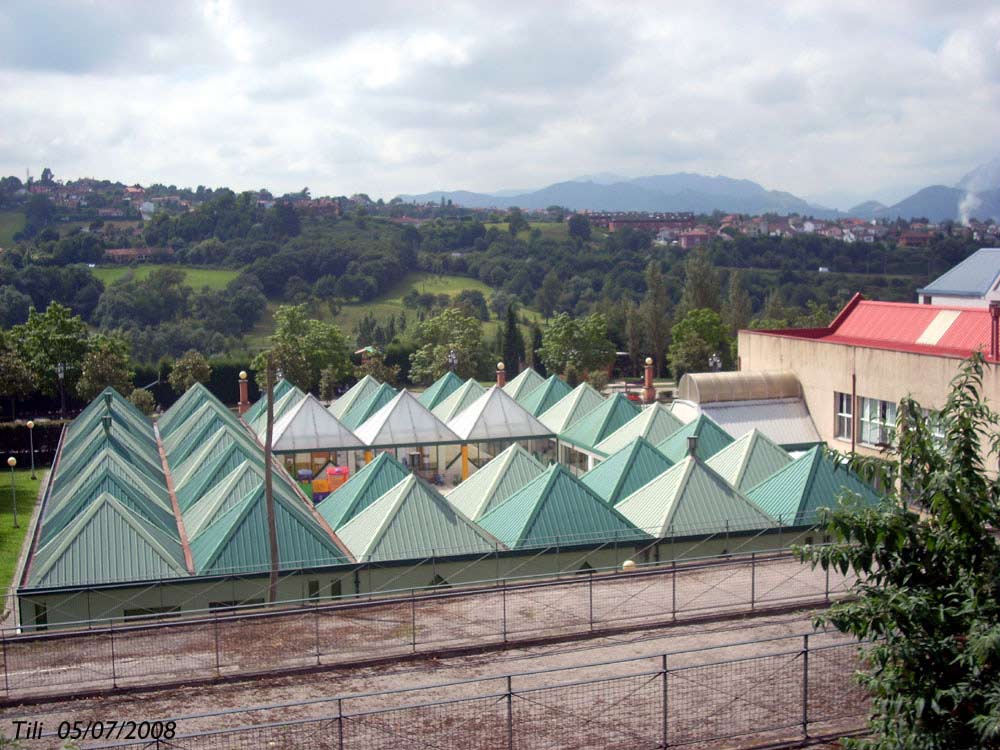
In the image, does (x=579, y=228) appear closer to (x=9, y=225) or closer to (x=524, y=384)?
(x=9, y=225)

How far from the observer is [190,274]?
120 meters

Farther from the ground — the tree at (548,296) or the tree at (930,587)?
the tree at (548,296)

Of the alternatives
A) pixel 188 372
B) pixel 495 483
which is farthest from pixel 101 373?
pixel 495 483

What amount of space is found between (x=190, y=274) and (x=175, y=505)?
95975 millimetres

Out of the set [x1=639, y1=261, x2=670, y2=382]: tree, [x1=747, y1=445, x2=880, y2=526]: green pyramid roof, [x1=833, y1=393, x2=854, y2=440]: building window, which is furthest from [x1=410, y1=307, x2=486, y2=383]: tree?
[x1=747, y1=445, x2=880, y2=526]: green pyramid roof

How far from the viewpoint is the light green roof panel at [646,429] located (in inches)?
1357

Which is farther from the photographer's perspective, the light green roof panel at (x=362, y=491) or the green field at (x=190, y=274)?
the green field at (x=190, y=274)

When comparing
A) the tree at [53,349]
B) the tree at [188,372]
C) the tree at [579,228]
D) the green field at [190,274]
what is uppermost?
the tree at [579,228]

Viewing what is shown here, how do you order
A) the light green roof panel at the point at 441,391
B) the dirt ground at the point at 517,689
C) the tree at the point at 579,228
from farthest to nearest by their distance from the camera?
the tree at the point at 579,228 → the light green roof panel at the point at 441,391 → the dirt ground at the point at 517,689

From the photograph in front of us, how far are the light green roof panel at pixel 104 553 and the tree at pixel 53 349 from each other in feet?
105

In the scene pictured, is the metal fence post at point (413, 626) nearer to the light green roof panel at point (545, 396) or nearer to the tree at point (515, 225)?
the light green roof panel at point (545, 396)

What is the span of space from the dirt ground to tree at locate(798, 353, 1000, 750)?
3175 millimetres

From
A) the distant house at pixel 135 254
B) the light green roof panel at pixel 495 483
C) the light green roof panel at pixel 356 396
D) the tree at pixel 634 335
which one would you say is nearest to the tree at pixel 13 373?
the light green roof panel at pixel 356 396

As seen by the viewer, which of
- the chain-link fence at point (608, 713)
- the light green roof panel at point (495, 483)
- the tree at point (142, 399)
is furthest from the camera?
the tree at point (142, 399)
